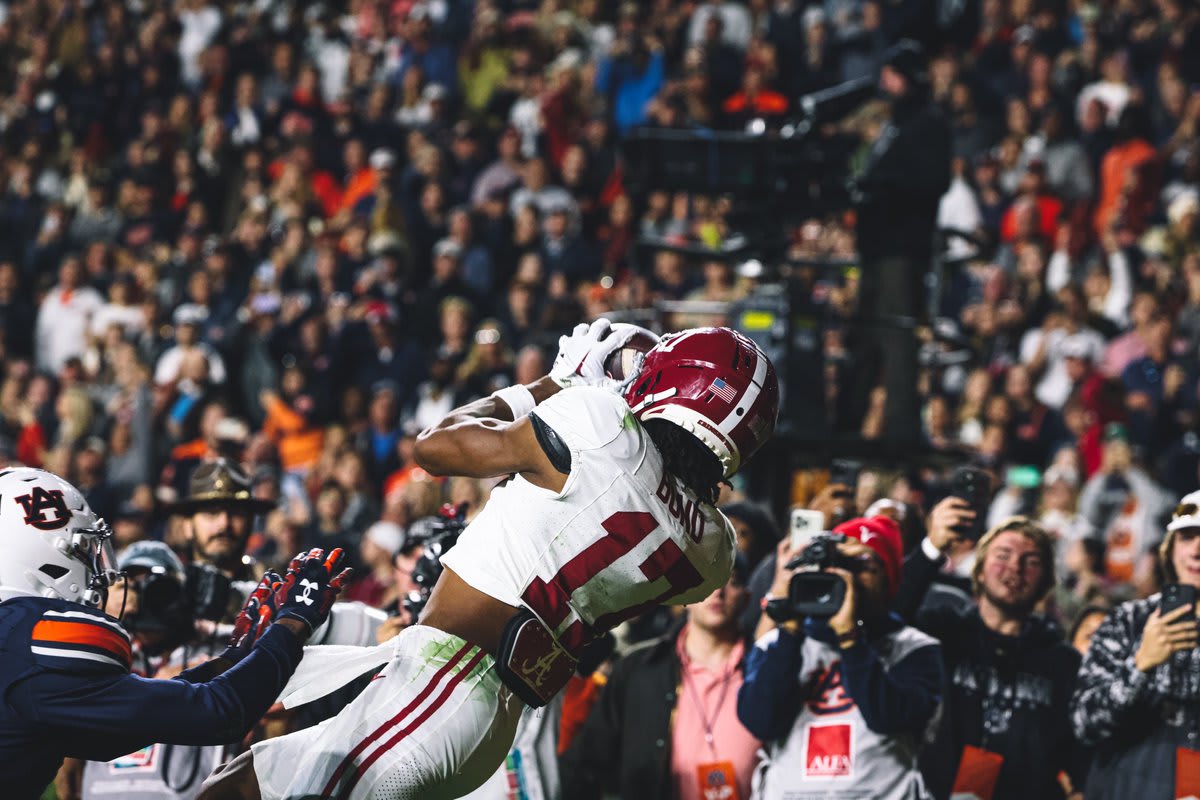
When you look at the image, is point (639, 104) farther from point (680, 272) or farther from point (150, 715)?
point (150, 715)

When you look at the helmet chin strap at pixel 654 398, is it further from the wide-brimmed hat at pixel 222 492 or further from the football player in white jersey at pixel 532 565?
the wide-brimmed hat at pixel 222 492

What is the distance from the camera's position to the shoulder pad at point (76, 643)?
384 cm

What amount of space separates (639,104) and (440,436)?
1202 centimetres

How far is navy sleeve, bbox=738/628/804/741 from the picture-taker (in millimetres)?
5727

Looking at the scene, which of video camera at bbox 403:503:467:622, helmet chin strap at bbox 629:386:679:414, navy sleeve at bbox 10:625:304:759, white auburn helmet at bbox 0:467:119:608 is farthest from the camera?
video camera at bbox 403:503:467:622

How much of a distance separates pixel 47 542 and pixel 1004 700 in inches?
145

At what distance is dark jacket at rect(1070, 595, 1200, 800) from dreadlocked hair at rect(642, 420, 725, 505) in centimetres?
201

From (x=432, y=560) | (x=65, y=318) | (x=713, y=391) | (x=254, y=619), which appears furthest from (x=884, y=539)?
(x=65, y=318)

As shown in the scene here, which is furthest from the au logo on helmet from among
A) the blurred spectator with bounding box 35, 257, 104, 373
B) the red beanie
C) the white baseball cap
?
the blurred spectator with bounding box 35, 257, 104, 373

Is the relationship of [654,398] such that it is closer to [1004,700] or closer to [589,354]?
[589,354]

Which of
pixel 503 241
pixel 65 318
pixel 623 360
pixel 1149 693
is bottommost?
pixel 1149 693

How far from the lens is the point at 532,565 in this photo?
14.2 ft

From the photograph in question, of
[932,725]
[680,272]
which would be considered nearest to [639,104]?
[680,272]

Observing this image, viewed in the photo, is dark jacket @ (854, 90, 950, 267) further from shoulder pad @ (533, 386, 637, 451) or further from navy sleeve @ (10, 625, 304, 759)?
navy sleeve @ (10, 625, 304, 759)
